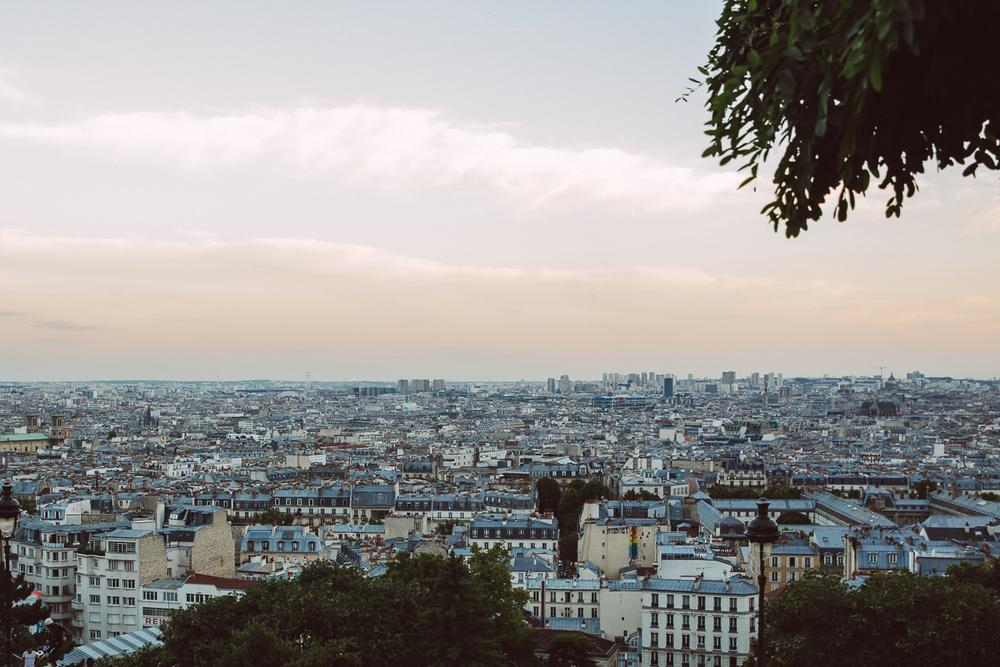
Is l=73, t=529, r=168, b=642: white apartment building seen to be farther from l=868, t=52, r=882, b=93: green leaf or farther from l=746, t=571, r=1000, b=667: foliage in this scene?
l=868, t=52, r=882, b=93: green leaf

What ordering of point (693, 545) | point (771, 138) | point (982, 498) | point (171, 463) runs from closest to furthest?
point (771, 138), point (693, 545), point (982, 498), point (171, 463)

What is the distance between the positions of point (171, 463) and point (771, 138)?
4026 inches

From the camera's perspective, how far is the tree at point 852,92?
167 inches

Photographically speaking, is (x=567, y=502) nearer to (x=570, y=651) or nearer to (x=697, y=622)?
(x=697, y=622)

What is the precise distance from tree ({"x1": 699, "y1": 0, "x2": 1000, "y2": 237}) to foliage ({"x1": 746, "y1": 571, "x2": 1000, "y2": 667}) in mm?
19541

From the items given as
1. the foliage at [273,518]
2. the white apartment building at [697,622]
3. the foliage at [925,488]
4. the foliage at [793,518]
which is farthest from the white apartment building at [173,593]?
the foliage at [925,488]

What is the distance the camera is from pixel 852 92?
460 cm

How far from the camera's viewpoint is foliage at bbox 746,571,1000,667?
74.3ft

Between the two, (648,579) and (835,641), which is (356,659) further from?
(648,579)

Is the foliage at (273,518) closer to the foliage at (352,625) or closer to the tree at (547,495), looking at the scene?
the tree at (547,495)

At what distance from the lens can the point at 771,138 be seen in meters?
5.18

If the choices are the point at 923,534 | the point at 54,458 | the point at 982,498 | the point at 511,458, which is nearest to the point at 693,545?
the point at 923,534

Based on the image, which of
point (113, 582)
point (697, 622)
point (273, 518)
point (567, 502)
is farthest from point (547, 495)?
point (113, 582)

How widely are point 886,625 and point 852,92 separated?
21550 mm
